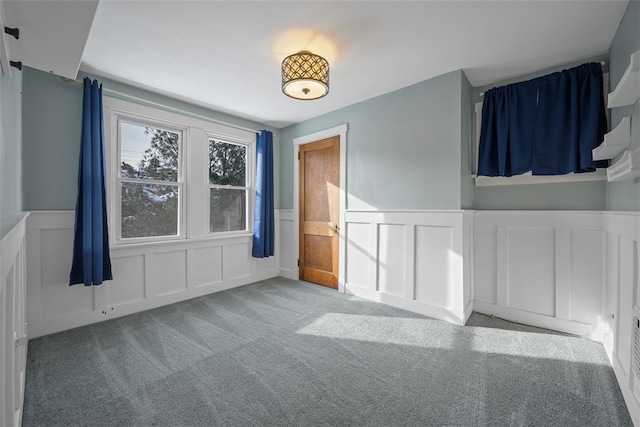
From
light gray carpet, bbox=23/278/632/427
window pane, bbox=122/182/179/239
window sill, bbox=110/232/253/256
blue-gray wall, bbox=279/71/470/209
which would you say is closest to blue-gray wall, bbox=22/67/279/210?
window pane, bbox=122/182/179/239

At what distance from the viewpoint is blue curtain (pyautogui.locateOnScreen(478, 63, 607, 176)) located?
2.33 metres

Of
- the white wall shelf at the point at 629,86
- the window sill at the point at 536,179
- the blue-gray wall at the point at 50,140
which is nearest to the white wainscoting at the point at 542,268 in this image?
the window sill at the point at 536,179

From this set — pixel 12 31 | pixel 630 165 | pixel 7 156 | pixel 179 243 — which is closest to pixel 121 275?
pixel 179 243

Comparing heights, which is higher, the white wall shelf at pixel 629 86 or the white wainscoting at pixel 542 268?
the white wall shelf at pixel 629 86

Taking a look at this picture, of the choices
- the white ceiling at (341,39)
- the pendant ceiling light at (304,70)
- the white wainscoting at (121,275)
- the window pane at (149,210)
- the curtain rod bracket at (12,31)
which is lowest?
the white wainscoting at (121,275)

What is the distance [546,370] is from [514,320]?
892 millimetres

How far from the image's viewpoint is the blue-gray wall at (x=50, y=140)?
2.36 metres

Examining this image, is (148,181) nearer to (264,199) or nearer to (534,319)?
(264,199)

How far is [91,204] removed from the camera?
2.52 meters

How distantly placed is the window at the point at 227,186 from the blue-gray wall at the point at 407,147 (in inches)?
57.2

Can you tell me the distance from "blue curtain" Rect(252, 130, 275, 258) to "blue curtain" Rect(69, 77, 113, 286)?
1.80 meters

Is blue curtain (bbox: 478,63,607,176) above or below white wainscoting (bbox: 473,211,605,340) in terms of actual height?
above

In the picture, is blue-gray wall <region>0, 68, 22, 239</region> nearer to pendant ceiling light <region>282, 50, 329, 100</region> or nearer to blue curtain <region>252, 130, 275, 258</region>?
pendant ceiling light <region>282, 50, 329, 100</region>

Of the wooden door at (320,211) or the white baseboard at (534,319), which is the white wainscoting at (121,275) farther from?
the white baseboard at (534,319)
